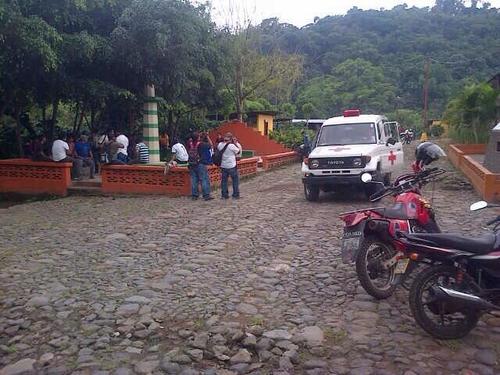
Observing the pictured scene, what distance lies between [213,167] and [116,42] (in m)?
4.25

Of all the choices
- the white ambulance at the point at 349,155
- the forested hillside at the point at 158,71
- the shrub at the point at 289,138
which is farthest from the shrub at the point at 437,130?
the white ambulance at the point at 349,155

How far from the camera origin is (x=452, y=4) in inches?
2864

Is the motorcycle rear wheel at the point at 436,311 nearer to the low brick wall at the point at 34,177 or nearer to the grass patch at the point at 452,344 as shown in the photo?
the grass patch at the point at 452,344

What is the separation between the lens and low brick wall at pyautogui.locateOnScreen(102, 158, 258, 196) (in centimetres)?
1281

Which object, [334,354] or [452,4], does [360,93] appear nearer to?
[452,4]

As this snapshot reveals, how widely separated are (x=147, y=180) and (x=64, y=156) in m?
2.89

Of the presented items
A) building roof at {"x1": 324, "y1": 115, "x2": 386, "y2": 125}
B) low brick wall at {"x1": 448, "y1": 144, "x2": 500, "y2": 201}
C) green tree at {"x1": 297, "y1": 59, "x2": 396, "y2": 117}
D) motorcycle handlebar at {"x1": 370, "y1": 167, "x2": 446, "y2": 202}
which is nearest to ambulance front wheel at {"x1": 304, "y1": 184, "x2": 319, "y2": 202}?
building roof at {"x1": 324, "y1": 115, "x2": 386, "y2": 125}

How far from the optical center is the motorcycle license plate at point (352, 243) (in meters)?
4.93

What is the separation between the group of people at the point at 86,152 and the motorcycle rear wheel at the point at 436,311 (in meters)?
11.1

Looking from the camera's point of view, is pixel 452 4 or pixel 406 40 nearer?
pixel 406 40

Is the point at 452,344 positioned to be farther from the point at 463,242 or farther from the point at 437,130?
the point at 437,130

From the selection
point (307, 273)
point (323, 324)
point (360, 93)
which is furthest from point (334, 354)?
point (360, 93)

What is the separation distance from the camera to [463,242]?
406cm

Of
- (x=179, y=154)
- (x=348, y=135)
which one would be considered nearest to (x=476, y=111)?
(x=348, y=135)
